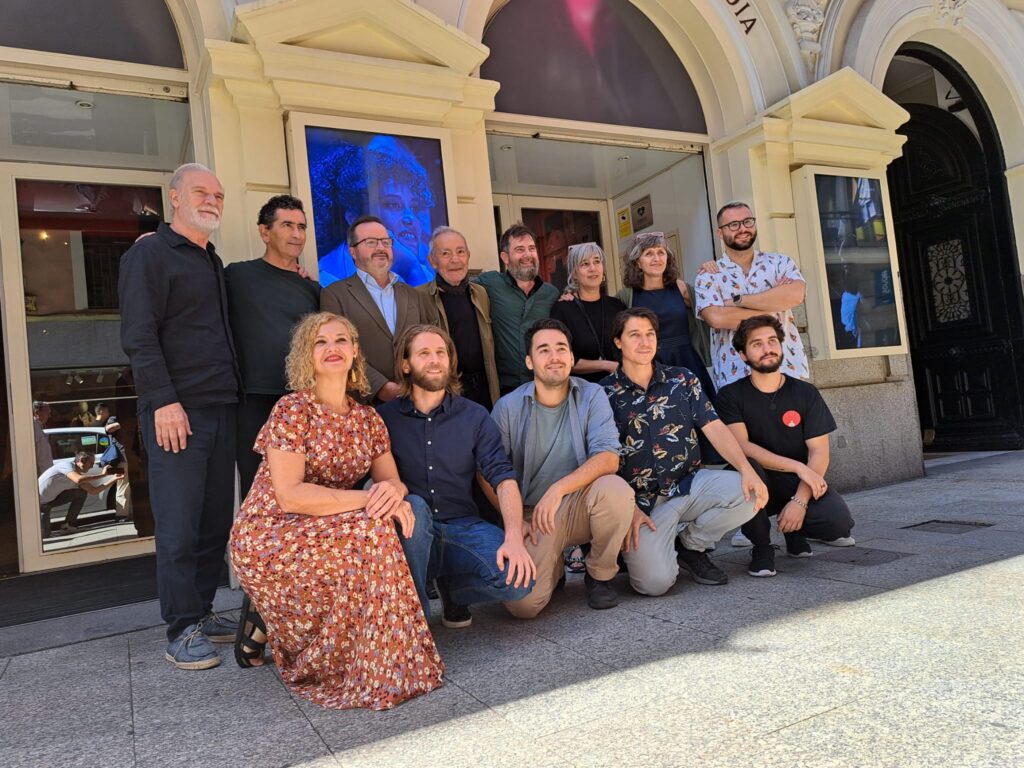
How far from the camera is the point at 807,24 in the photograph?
21.7 ft

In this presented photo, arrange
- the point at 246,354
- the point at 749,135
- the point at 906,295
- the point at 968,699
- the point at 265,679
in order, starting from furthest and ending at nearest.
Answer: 1. the point at 906,295
2. the point at 749,135
3. the point at 246,354
4. the point at 265,679
5. the point at 968,699

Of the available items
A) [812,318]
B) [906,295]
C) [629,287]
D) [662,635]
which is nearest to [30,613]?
[662,635]

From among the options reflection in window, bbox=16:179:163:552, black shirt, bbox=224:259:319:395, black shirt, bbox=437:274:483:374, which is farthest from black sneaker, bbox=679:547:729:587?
reflection in window, bbox=16:179:163:552

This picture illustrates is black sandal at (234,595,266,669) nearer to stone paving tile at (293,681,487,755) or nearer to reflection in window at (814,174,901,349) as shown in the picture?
stone paving tile at (293,681,487,755)

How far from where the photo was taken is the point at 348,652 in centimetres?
252

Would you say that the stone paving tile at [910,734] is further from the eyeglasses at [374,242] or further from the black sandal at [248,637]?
the eyeglasses at [374,242]

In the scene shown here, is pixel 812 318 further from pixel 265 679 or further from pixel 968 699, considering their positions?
pixel 265 679

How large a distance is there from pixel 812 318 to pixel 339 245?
4.10m

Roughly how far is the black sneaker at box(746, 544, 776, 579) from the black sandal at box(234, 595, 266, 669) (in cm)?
229

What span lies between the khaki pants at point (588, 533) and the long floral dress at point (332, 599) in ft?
2.40

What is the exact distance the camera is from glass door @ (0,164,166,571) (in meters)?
5.40

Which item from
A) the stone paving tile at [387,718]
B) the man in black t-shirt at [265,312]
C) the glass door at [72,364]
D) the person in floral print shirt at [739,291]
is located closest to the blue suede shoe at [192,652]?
the stone paving tile at [387,718]

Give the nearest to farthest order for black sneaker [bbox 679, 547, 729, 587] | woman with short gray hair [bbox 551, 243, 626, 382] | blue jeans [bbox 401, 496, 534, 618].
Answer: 1. blue jeans [bbox 401, 496, 534, 618]
2. black sneaker [bbox 679, 547, 729, 587]
3. woman with short gray hair [bbox 551, 243, 626, 382]

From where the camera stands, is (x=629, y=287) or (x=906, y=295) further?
(x=906, y=295)
